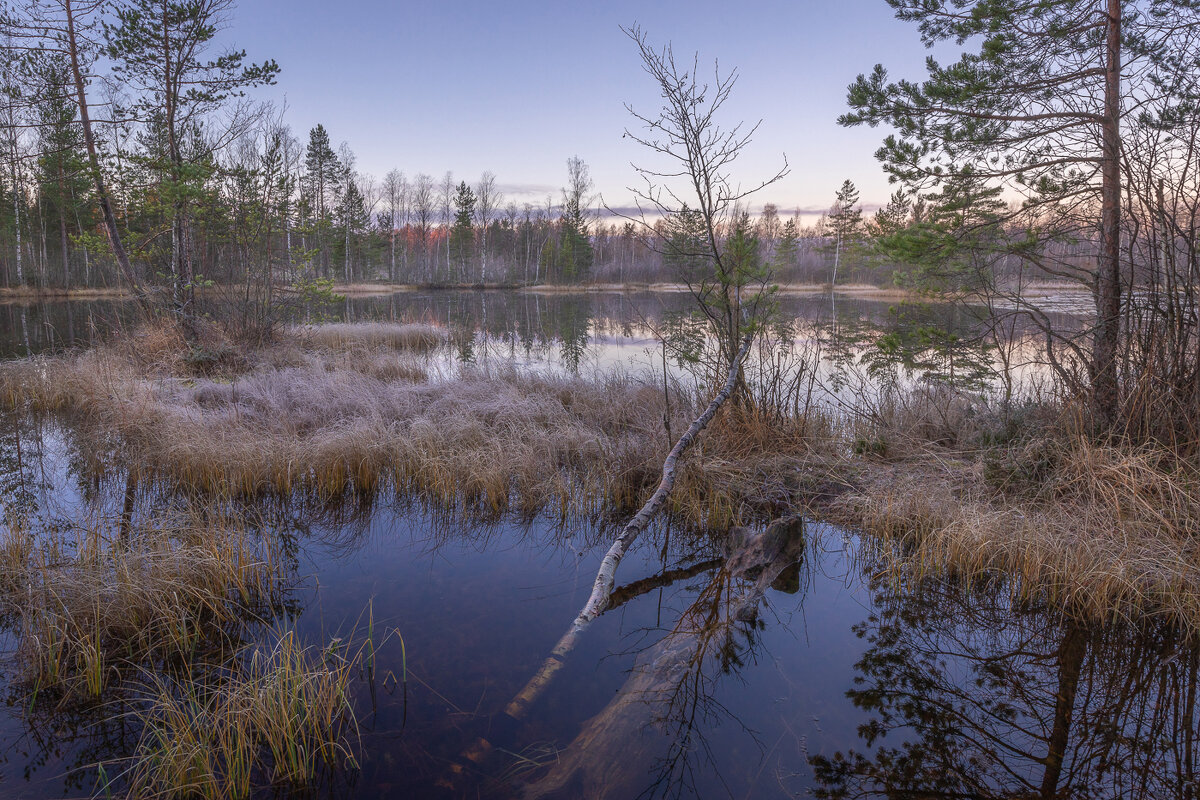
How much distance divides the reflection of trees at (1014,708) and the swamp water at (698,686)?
11mm

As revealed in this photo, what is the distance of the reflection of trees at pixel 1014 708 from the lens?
261 cm

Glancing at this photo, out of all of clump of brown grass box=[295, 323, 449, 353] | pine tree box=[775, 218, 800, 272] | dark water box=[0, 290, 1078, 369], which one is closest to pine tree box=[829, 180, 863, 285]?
pine tree box=[775, 218, 800, 272]

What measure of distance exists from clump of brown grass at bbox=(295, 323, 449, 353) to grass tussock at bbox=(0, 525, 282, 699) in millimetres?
10320

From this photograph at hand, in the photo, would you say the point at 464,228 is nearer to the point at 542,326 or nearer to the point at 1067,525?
the point at 542,326

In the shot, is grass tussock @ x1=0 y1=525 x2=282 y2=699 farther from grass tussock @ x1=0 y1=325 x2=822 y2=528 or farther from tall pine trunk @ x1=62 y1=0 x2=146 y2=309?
tall pine trunk @ x1=62 y1=0 x2=146 y2=309

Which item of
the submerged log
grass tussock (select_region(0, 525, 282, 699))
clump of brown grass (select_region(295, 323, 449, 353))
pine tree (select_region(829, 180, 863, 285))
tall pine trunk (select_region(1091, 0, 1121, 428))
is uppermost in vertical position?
pine tree (select_region(829, 180, 863, 285))

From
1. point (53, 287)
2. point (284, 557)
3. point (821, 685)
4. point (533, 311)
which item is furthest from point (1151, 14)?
point (53, 287)

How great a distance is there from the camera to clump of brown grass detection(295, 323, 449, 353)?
14641mm

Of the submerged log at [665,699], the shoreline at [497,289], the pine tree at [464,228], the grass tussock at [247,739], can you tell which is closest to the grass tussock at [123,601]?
the grass tussock at [247,739]

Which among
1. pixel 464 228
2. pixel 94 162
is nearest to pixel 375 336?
pixel 94 162

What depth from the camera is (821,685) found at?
133 inches

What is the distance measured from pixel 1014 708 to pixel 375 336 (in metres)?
16.3

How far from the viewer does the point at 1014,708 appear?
10.1ft

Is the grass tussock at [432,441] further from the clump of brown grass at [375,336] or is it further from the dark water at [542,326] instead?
the clump of brown grass at [375,336]
